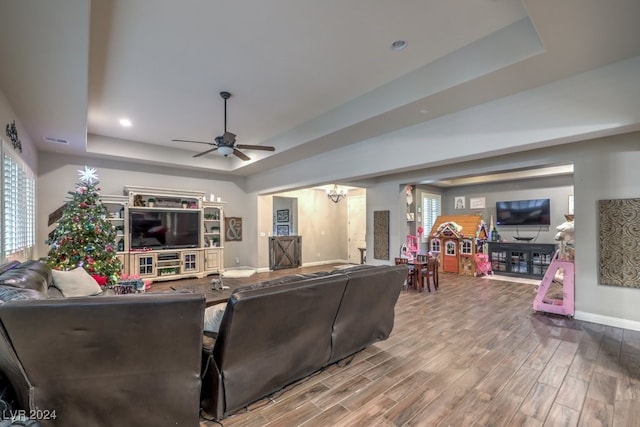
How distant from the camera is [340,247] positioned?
10.8 metres

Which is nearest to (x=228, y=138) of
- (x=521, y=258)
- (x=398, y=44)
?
(x=398, y=44)

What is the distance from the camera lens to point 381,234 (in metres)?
7.57

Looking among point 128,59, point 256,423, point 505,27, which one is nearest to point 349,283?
point 256,423

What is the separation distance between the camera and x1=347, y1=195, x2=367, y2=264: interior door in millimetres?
10500

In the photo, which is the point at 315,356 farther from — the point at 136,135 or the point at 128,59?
the point at 136,135

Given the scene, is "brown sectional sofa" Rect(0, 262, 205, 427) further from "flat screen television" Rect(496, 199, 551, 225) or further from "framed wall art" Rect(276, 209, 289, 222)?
"flat screen television" Rect(496, 199, 551, 225)

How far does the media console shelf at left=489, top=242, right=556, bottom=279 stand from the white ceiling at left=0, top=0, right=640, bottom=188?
16.2 ft

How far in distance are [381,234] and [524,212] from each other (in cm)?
412

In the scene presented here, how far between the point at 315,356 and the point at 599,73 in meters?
4.12

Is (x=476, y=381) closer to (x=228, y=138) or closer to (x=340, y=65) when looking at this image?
(x=340, y=65)

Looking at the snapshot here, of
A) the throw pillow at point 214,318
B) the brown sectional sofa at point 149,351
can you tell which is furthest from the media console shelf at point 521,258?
the throw pillow at point 214,318

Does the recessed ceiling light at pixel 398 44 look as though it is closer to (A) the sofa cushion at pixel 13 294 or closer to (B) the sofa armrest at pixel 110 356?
(B) the sofa armrest at pixel 110 356

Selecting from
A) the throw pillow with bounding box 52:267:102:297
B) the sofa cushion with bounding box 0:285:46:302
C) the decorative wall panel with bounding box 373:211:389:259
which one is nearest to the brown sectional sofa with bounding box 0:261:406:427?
the sofa cushion with bounding box 0:285:46:302

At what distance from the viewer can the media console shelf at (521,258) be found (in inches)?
287
